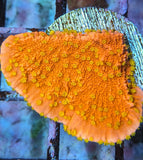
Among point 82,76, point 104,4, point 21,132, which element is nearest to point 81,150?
point 21,132

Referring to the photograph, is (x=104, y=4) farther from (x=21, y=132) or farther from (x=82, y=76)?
(x=21, y=132)

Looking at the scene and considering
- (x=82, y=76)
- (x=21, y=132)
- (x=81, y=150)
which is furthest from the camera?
(x=21, y=132)

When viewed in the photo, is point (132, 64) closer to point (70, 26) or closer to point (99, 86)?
point (99, 86)

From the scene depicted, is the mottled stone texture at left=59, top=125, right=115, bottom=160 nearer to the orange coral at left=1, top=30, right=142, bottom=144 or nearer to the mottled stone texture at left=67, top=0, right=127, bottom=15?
the orange coral at left=1, top=30, right=142, bottom=144

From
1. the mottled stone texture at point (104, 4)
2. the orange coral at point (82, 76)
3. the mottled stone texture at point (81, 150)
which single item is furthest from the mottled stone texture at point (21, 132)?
the mottled stone texture at point (104, 4)

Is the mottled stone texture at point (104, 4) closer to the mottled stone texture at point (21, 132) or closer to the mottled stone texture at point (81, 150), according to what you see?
the mottled stone texture at point (21, 132)

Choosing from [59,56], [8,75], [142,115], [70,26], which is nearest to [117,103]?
[142,115]

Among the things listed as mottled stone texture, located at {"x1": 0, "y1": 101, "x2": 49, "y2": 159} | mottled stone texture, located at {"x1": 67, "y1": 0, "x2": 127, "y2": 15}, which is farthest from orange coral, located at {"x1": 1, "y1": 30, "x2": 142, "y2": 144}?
mottled stone texture, located at {"x1": 0, "y1": 101, "x2": 49, "y2": 159}

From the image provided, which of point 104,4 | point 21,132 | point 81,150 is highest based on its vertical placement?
point 104,4
